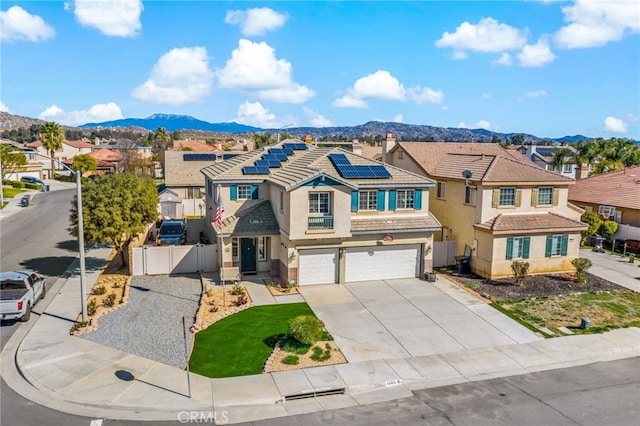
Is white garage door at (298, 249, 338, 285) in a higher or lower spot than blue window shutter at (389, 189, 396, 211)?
lower

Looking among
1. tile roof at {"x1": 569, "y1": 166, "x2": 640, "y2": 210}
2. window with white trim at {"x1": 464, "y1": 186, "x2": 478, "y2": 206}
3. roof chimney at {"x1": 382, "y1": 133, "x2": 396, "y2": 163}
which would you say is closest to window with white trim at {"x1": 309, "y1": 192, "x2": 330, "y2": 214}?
window with white trim at {"x1": 464, "y1": 186, "x2": 478, "y2": 206}

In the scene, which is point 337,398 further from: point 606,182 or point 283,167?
point 606,182

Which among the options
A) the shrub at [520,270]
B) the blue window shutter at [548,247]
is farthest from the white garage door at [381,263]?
the blue window shutter at [548,247]

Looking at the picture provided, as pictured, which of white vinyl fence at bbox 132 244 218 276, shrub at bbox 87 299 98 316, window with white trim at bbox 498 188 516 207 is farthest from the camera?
window with white trim at bbox 498 188 516 207

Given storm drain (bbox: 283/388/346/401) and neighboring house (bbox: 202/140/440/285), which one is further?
neighboring house (bbox: 202/140/440/285)

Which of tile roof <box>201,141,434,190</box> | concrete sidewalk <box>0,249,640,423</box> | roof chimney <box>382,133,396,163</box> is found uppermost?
roof chimney <box>382,133,396,163</box>

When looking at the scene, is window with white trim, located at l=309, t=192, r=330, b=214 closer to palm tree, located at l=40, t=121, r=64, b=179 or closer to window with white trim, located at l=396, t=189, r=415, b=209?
window with white trim, located at l=396, t=189, r=415, b=209

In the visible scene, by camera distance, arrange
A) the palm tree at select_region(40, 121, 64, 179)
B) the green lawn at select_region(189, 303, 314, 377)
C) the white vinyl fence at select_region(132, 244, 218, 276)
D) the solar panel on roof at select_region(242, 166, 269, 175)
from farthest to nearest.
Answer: the palm tree at select_region(40, 121, 64, 179) < the solar panel on roof at select_region(242, 166, 269, 175) < the white vinyl fence at select_region(132, 244, 218, 276) < the green lawn at select_region(189, 303, 314, 377)

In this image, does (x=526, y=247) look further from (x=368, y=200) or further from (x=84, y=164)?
(x=84, y=164)

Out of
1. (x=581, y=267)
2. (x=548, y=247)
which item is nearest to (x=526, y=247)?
(x=548, y=247)
